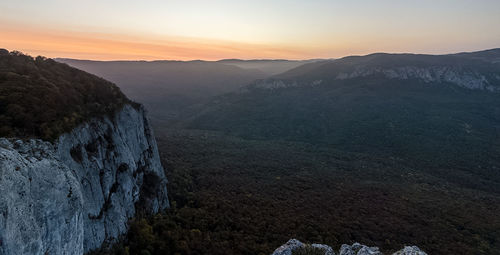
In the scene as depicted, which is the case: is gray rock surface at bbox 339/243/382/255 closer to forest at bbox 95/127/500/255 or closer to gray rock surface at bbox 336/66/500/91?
forest at bbox 95/127/500/255

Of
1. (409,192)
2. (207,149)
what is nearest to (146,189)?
(207,149)

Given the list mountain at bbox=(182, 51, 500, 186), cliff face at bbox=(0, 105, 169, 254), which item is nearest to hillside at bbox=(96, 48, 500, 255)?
mountain at bbox=(182, 51, 500, 186)

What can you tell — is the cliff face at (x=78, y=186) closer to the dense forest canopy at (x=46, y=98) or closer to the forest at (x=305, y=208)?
the dense forest canopy at (x=46, y=98)

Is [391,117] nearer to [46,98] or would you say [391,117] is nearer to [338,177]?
[338,177]

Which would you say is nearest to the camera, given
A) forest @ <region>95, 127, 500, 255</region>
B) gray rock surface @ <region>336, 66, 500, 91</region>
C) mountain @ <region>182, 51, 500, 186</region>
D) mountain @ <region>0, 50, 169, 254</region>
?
mountain @ <region>0, 50, 169, 254</region>

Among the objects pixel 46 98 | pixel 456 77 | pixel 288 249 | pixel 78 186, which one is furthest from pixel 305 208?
pixel 456 77

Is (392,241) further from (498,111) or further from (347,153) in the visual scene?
(498,111)

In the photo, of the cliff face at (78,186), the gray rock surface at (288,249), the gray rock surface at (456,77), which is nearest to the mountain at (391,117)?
the gray rock surface at (456,77)
